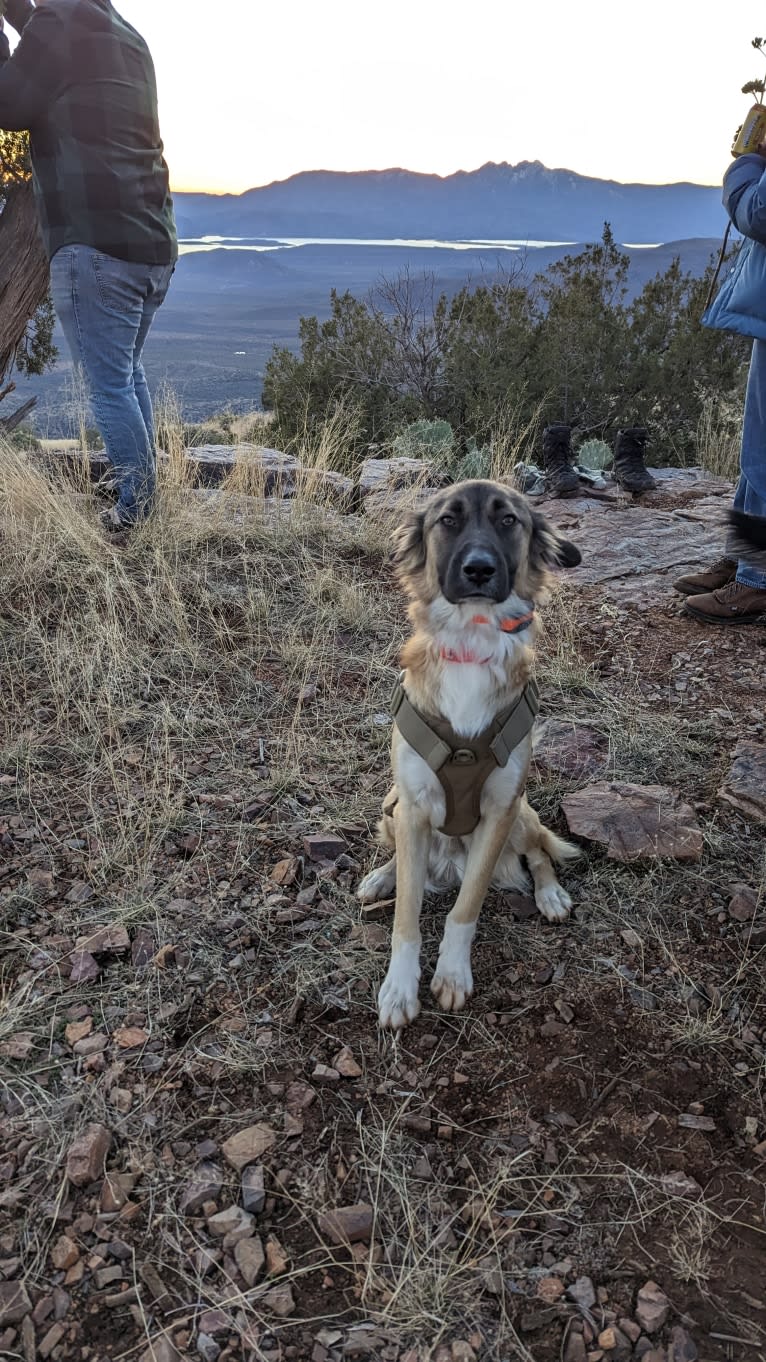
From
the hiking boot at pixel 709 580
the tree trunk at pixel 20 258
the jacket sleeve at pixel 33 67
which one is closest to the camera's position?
the jacket sleeve at pixel 33 67

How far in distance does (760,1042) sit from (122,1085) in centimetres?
178

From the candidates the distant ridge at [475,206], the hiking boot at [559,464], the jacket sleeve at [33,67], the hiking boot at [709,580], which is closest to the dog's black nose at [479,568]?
the hiking boot at [709,580]

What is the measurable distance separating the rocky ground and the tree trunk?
9.78 feet

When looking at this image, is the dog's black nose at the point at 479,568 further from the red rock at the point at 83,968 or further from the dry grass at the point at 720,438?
the dry grass at the point at 720,438

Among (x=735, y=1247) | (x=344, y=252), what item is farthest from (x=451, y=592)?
(x=344, y=252)

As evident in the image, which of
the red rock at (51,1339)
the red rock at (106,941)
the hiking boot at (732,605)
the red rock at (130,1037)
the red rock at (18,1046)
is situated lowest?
the red rock at (51,1339)

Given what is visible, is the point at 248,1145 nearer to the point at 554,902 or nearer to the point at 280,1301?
the point at 280,1301

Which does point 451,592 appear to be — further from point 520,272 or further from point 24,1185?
point 520,272

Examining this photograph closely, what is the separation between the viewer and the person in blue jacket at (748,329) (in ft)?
12.9

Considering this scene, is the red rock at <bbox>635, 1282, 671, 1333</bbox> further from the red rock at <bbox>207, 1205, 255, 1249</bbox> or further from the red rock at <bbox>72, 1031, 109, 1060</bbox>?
the red rock at <bbox>72, 1031, 109, 1060</bbox>

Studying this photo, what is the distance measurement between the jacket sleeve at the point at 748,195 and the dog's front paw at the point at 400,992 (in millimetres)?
3703

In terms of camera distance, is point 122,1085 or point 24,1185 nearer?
point 24,1185

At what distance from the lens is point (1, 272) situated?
5.77 m

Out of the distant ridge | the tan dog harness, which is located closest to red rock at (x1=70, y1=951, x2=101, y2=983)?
the tan dog harness
